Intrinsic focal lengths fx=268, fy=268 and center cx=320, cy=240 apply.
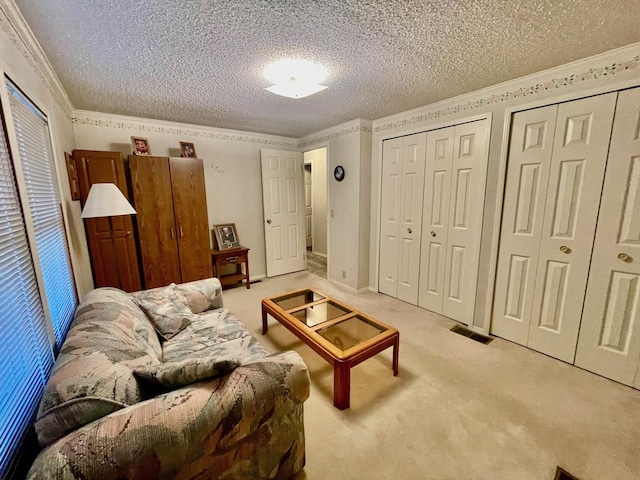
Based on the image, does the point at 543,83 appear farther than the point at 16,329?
Yes

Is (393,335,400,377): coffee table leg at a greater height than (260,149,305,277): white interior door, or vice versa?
(260,149,305,277): white interior door

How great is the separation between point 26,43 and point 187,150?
6.30 ft

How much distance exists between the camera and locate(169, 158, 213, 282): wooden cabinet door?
10.4 feet

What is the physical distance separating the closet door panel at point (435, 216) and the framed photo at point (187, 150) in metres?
2.81

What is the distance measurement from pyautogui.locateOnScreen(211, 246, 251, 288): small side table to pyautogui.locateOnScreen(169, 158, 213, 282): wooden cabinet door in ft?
0.64

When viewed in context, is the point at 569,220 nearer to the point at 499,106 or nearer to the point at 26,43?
the point at 499,106

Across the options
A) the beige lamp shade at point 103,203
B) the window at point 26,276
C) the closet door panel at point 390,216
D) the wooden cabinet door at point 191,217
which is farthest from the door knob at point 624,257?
the wooden cabinet door at point 191,217

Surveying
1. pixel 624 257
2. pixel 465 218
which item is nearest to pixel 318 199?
pixel 465 218

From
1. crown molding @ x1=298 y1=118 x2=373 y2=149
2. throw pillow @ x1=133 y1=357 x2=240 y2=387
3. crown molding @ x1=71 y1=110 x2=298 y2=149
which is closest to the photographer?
throw pillow @ x1=133 y1=357 x2=240 y2=387

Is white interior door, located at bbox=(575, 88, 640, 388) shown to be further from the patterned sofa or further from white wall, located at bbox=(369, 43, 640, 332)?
the patterned sofa

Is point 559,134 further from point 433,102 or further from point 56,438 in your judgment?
point 56,438

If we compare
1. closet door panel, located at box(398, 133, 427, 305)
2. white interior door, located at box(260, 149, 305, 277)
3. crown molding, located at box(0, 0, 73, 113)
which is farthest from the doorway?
crown molding, located at box(0, 0, 73, 113)

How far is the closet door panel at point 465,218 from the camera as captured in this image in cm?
248

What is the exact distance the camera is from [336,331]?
6.81 feet
